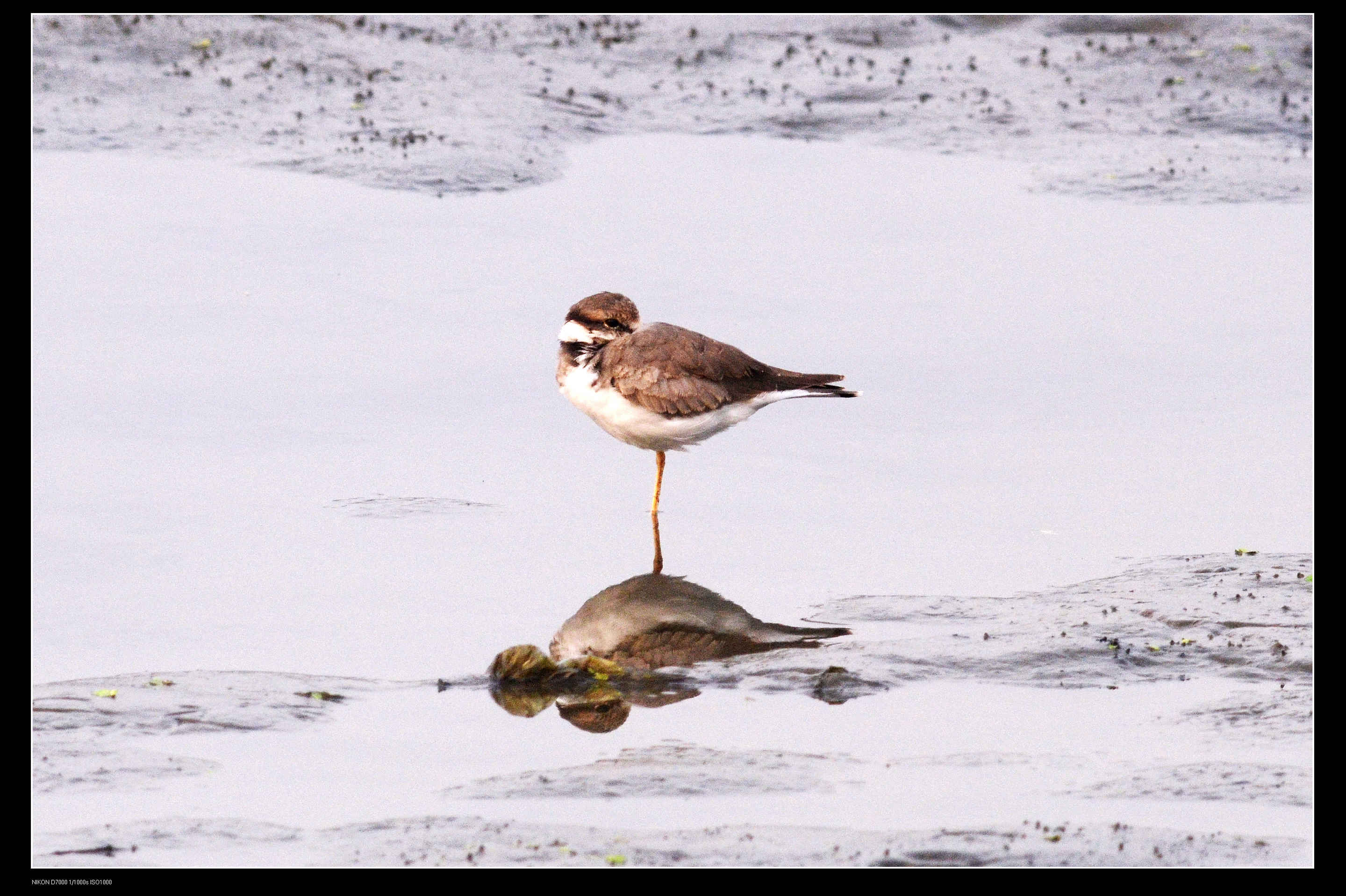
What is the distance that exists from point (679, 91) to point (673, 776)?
39.3 ft

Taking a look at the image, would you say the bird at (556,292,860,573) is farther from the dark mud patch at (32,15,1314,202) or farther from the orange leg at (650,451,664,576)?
the dark mud patch at (32,15,1314,202)

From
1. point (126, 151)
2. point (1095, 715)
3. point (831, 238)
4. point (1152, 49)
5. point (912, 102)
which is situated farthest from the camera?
point (1152, 49)

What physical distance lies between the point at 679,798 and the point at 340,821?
1099mm

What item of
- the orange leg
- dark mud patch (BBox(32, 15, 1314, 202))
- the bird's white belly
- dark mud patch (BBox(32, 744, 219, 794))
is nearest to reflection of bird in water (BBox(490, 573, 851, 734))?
the orange leg

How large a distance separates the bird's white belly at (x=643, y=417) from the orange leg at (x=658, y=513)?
0.11m

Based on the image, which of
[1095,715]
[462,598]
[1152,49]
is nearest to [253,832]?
[462,598]

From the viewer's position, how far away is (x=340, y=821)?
17.1ft

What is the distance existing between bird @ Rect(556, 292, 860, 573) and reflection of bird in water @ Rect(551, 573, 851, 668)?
3.18 feet

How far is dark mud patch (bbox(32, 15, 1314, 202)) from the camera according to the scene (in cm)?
1439

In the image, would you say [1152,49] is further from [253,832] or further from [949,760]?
[253,832]

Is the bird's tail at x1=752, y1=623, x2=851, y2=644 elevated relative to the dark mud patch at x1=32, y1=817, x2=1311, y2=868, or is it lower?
elevated

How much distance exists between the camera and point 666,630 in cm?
701

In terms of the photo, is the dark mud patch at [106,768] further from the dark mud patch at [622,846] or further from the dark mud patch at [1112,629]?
the dark mud patch at [1112,629]

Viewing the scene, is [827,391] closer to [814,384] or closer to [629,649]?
[814,384]
